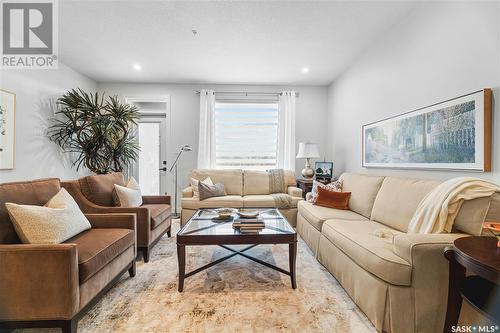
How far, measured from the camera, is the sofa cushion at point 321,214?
99.2 inches

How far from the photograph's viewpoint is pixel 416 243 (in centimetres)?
136

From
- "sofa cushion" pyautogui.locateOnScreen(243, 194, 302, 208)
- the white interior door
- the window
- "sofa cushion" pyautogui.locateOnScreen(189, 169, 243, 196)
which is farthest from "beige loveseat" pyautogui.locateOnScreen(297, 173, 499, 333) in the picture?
the white interior door

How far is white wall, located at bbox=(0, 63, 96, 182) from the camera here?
2.92 metres

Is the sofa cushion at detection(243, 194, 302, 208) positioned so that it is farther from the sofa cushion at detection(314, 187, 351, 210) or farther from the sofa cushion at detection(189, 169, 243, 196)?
the sofa cushion at detection(314, 187, 351, 210)

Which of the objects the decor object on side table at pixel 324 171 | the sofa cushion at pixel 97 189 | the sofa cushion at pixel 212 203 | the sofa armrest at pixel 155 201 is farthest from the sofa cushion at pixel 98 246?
the decor object on side table at pixel 324 171

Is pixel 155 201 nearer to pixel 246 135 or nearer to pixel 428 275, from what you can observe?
pixel 246 135

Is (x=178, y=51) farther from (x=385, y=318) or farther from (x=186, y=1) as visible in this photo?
(x=385, y=318)

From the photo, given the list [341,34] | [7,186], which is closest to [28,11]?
[7,186]

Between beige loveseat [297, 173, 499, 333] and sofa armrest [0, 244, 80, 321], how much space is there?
6.11 feet

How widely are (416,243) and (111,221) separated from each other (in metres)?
2.36

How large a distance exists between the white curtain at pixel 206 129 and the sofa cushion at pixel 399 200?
302cm

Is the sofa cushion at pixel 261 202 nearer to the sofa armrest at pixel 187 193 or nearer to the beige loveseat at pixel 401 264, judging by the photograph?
the sofa armrest at pixel 187 193

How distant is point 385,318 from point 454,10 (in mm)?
2430

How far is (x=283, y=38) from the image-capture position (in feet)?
9.52
